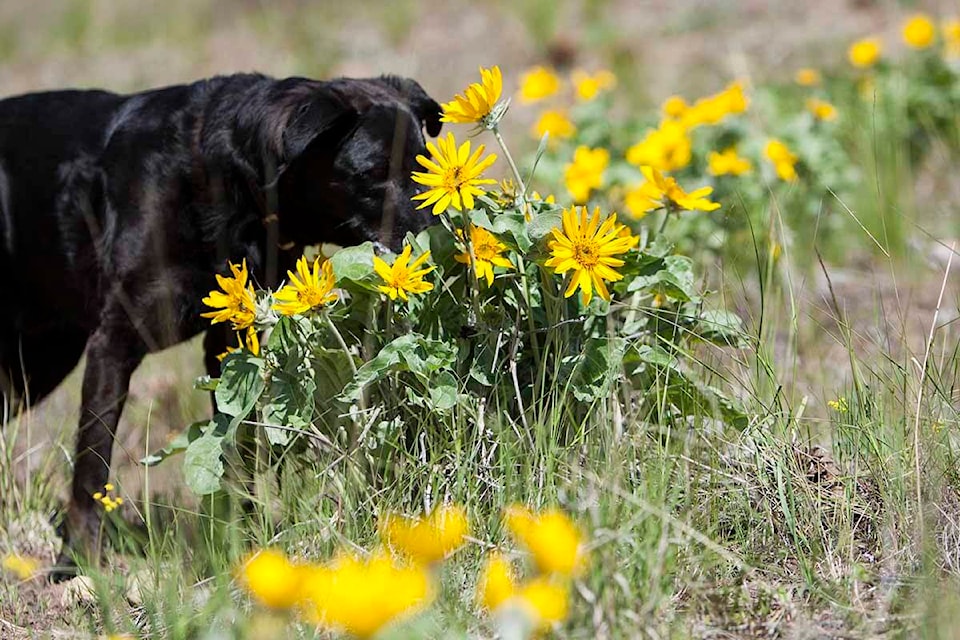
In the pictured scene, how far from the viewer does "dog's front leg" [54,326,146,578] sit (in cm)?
304

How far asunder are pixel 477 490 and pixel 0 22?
9.59m

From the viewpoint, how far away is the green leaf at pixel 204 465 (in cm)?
239

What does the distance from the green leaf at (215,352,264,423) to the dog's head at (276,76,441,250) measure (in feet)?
2.04

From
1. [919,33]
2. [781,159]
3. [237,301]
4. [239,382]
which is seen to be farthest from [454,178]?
[919,33]

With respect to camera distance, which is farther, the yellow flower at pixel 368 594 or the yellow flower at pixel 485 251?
the yellow flower at pixel 485 251

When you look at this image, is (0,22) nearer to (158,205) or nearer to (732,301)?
(158,205)

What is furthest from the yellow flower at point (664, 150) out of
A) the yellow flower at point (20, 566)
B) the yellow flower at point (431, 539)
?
the yellow flower at point (431, 539)

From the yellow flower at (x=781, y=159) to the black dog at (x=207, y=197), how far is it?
63.3 inches

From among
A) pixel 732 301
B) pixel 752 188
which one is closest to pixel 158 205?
pixel 732 301

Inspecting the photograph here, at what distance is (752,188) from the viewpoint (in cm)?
470

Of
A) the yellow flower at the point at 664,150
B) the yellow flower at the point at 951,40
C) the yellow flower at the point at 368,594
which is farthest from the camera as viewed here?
the yellow flower at the point at 951,40

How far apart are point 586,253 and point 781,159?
246 cm

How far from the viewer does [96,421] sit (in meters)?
3.12

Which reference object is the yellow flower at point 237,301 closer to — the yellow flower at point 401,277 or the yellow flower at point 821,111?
the yellow flower at point 401,277
